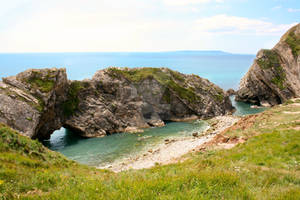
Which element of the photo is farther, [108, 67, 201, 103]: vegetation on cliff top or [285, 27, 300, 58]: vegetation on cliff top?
[285, 27, 300, 58]: vegetation on cliff top

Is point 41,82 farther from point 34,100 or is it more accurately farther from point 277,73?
point 277,73

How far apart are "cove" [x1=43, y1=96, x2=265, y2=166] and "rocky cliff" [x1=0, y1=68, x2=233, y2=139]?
3.30 meters

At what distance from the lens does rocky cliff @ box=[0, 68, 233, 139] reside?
40469 millimetres

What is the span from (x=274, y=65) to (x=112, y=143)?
234 ft

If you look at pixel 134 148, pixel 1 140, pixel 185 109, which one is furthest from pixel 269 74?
pixel 1 140

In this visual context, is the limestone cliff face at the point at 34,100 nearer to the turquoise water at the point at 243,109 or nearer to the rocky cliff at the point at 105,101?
the rocky cliff at the point at 105,101

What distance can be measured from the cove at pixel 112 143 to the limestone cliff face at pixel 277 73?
3983 centimetres

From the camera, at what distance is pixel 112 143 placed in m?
45.8

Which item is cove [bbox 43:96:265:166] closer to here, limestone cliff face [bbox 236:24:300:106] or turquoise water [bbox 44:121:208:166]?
turquoise water [bbox 44:121:208:166]

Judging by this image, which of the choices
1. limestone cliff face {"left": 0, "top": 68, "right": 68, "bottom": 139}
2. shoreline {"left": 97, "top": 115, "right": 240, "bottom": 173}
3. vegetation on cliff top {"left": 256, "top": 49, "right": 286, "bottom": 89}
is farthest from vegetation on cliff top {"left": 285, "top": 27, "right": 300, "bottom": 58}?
limestone cliff face {"left": 0, "top": 68, "right": 68, "bottom": 139}

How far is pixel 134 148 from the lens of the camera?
4197 centimetres

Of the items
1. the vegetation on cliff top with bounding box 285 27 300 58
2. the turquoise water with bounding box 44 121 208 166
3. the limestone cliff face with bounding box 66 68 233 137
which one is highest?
the vegetation on cliff top with bounding box 285 27 300 58

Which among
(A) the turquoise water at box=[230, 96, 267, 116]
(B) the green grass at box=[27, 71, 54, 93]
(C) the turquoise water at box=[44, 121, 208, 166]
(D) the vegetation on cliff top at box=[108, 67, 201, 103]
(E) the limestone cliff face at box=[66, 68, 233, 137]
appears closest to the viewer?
(C) the turquoise water at box=[44, 121, 208, 166]

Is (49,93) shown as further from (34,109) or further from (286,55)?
(286,55)
